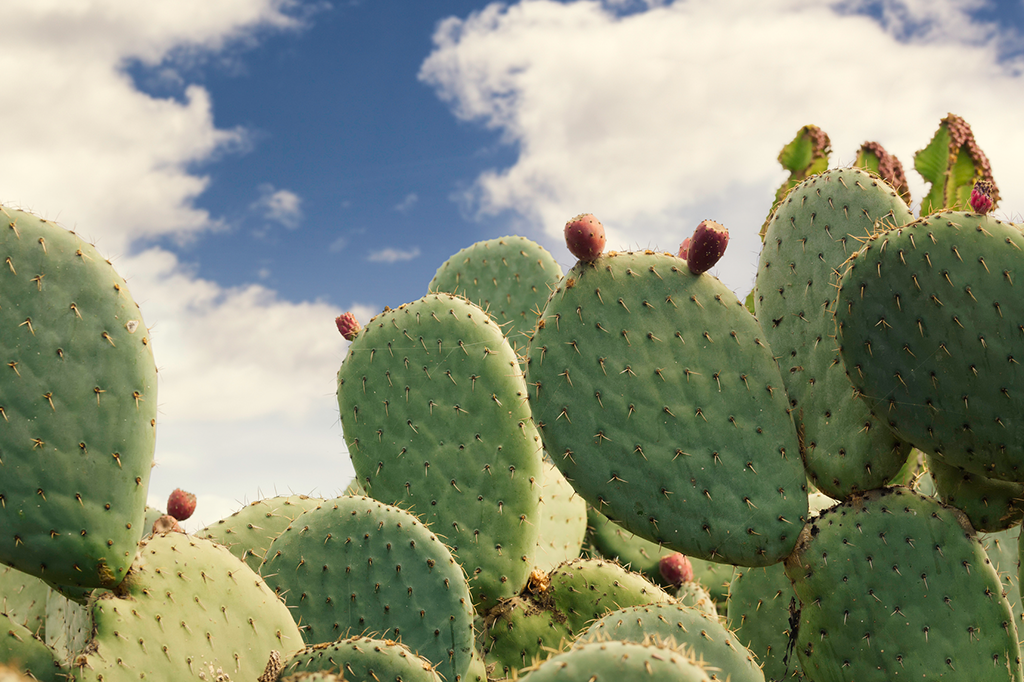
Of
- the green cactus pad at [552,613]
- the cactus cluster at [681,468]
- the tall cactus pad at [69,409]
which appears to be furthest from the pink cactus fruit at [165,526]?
the green cactus pad at [552,613]

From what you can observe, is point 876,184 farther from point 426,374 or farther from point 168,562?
point 168,562

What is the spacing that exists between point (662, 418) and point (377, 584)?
0.92m

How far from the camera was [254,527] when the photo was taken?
9.80ft

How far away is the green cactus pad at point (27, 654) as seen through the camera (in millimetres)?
2121

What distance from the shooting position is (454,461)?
9.33 ft

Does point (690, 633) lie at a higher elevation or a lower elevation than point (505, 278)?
lower

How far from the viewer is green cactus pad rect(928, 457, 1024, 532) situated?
7.64 feet

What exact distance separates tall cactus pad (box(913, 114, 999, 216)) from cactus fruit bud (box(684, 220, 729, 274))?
18.0 ft

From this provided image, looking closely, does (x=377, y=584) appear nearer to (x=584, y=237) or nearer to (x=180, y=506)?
(x=180, y=506)

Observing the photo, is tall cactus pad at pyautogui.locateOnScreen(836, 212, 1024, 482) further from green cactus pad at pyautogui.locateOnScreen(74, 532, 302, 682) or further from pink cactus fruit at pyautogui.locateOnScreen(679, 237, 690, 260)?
green cactus pad at pyautogui.locateOnScreen(74, 532, 302, 682)

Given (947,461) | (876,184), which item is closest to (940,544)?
(947,461)

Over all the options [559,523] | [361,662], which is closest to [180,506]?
[361,662]

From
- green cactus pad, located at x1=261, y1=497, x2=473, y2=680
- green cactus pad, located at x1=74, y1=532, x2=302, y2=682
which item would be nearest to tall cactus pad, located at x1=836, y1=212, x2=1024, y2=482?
green cactus pad, located at x1=261, y1=497, x2=473, y2=680

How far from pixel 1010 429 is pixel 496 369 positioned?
154 centimetres
